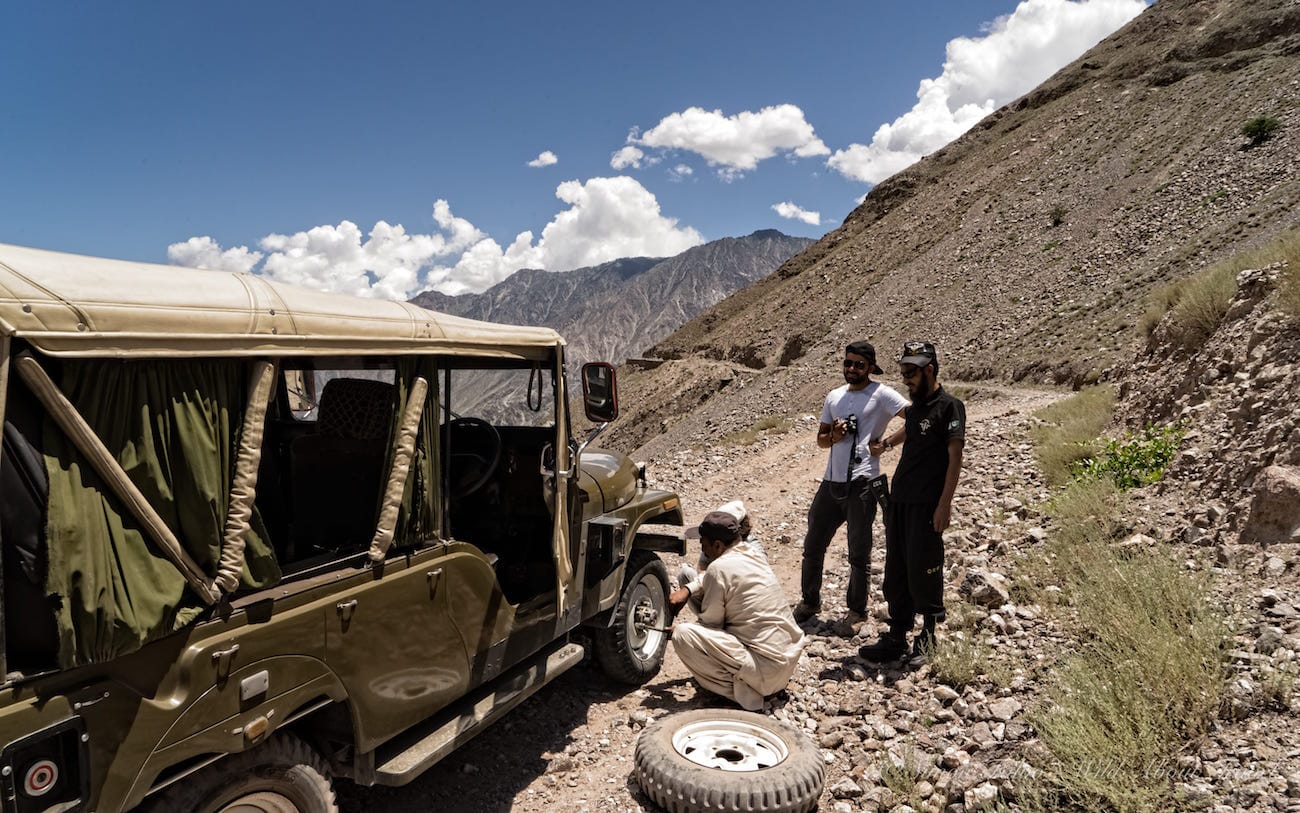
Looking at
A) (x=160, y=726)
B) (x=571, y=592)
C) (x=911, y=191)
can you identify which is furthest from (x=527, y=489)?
(x=911, y=191)

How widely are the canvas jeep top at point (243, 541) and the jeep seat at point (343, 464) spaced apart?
0.04 feet

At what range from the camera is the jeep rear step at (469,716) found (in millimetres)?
3125

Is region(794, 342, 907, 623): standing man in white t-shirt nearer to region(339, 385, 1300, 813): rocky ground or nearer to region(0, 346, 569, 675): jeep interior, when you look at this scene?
region(339, 385, 1300, 813): rocky ground

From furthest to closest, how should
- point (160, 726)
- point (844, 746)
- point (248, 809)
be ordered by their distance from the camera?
point (844, 746)
point (248, 809)
point (160, 726)

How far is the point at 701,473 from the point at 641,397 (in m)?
22.3

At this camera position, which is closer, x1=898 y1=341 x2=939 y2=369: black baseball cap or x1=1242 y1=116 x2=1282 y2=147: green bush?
x1=898 y1=341 x2=939 y2=369: black baseball cap

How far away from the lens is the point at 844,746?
4121 mm

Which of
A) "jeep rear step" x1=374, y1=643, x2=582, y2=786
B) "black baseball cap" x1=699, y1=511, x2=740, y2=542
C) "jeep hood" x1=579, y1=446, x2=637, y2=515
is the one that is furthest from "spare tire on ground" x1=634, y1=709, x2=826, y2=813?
"jeep hood" x1=579, y1=446, x2=637, y2=515

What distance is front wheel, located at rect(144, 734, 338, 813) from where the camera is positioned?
2418 millimetres

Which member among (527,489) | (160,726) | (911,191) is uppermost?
(911,191)

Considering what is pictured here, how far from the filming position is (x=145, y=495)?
2273 mm

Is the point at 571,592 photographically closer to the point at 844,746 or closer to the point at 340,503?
the point at 340,503

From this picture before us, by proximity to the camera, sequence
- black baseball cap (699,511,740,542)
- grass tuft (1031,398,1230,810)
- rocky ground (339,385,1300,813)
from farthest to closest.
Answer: black baseball cap (699,511,740,542) → rocky ground (339,385,1300,813) → grass tuft (1031,398,1230,810)

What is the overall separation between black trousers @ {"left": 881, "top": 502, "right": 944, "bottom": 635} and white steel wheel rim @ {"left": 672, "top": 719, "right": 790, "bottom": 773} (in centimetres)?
140
